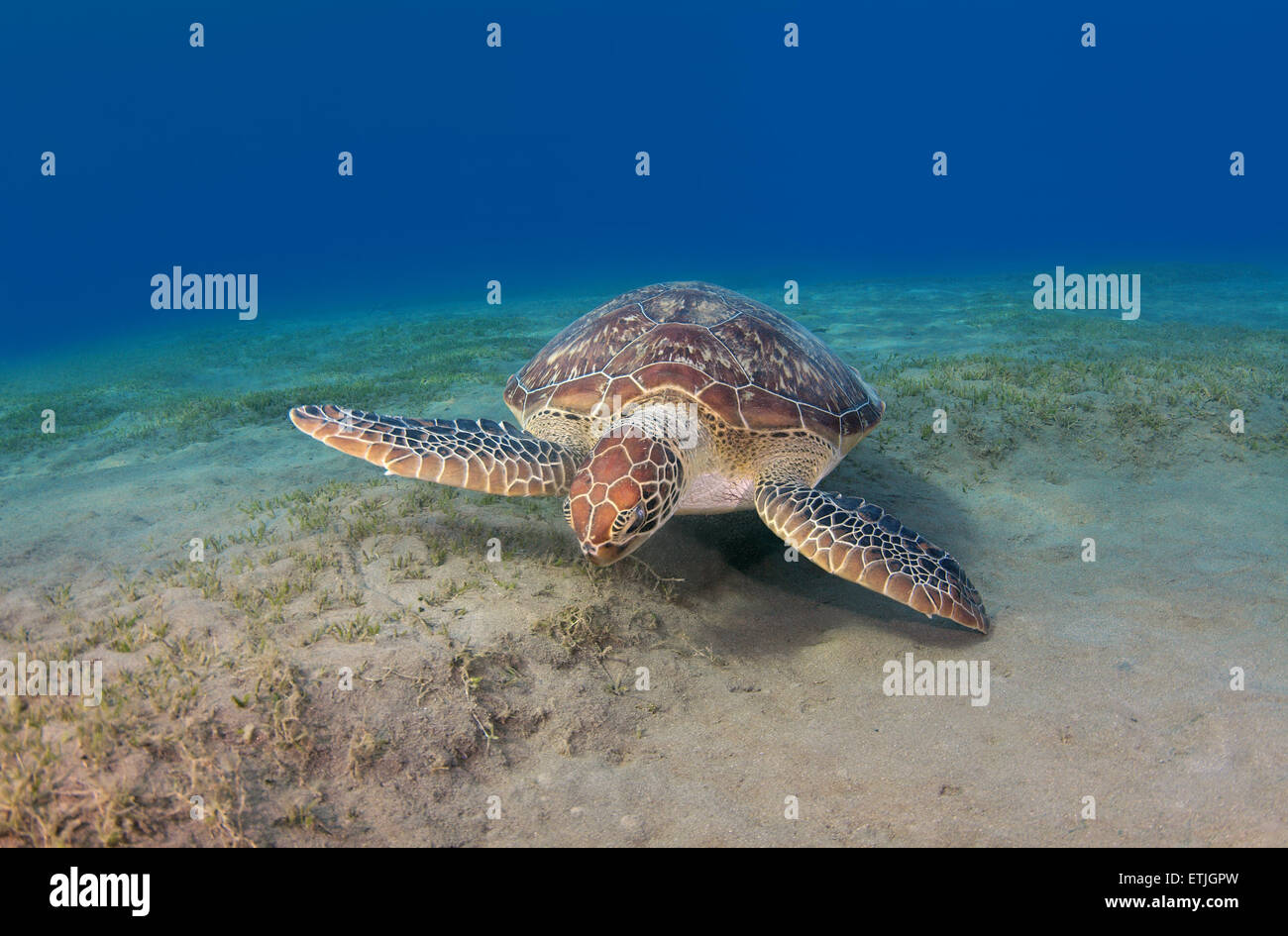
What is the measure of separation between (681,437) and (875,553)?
4.94 ft

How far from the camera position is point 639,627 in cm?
392

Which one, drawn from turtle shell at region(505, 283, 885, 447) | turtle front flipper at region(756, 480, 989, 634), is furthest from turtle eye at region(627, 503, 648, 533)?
turtle shell at region(505, 283, 885, 447)

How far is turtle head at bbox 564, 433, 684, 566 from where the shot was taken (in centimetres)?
373

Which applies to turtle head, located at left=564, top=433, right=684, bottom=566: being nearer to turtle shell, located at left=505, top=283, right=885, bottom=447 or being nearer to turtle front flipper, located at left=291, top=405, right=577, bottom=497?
turtle front flipper, located at left=291, top=405, right=577, bottom=497

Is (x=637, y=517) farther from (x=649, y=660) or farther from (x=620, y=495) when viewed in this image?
(x=649, y=660)

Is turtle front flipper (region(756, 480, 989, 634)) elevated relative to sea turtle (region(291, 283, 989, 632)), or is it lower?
lower

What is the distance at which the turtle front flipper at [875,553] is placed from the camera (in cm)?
383

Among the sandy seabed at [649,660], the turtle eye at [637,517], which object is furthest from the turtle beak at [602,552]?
the sandy seabed at [649,660]

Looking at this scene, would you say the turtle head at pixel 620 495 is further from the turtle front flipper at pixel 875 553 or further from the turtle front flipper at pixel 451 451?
the turtle front flipper at pixel 875 553

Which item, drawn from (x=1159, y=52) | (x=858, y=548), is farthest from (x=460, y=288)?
(x=1159, y=52)

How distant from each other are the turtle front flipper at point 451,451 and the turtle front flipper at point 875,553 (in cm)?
164

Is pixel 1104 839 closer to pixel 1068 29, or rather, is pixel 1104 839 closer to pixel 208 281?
pixel 208 281
